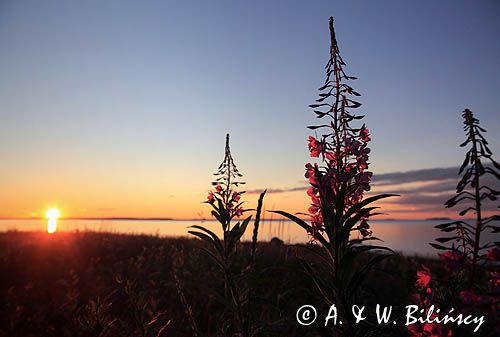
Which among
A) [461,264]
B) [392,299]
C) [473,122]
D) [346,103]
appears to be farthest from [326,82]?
[392,299]

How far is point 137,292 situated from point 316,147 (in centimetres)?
564

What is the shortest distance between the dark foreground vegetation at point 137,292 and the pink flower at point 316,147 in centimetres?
70

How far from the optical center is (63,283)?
670cm

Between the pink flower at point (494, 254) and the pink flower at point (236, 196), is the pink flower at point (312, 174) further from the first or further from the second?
the pink flower at point (236, 196)

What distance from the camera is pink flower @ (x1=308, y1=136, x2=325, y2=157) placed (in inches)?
107

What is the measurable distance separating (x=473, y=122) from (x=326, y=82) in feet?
3.37

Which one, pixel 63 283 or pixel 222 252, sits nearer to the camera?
pixel 222 252

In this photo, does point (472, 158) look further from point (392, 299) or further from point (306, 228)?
point (392, 299)

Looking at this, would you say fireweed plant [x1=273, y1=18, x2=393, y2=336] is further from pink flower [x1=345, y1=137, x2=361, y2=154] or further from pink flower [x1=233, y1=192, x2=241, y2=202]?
pink flower [x1=233, y1=192, x2=241, y2=202]

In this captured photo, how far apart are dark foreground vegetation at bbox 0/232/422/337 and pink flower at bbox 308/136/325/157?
27.5 inches

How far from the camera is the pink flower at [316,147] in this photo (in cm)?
272

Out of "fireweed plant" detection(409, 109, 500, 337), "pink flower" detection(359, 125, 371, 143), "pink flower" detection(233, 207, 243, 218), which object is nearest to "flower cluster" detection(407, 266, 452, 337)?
"fireweed plant" detection(409, 109, 500, 337)

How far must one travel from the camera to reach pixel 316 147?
2.74m

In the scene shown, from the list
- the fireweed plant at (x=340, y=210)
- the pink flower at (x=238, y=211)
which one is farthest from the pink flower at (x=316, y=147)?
the pink flower at (x=238, y=211)
